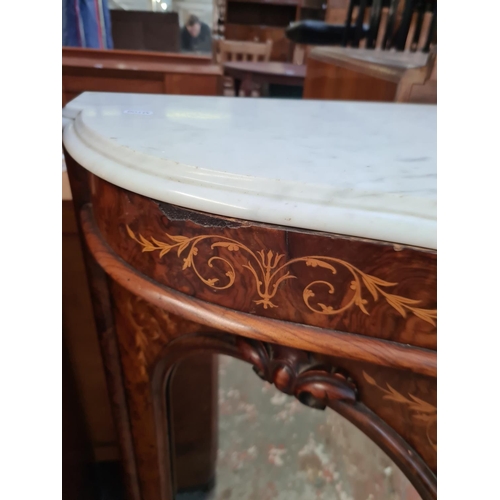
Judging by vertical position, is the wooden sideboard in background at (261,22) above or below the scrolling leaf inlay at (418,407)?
above

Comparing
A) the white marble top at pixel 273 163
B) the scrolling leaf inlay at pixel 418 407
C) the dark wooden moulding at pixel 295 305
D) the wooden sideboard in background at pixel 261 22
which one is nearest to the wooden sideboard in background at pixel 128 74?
the white marble top at pixel 273 163

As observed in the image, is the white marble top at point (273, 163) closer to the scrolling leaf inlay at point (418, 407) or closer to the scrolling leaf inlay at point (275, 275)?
the scrolling leaf inlay at point (275, 275)

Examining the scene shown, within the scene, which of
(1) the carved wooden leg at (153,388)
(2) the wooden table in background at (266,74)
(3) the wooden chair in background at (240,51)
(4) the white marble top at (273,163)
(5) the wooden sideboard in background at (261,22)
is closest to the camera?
(4) the white marble top at (273,163)

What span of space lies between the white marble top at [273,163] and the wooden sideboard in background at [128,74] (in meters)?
0.79

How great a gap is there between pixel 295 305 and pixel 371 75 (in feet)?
2.18

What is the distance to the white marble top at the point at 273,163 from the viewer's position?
9.6 inches

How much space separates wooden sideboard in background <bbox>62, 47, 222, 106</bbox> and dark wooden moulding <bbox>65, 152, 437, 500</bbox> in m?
0.93

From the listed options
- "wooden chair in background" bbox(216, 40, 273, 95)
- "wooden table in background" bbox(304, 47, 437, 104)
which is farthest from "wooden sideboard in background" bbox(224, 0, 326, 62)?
"wooden table in background" bbox(304, 47, 437, 104)

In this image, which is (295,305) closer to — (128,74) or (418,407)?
(418,407)

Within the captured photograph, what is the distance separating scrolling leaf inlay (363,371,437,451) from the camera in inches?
11.6

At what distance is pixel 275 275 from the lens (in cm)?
28

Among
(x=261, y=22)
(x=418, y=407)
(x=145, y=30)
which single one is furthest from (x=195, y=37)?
(x=261, y=22)

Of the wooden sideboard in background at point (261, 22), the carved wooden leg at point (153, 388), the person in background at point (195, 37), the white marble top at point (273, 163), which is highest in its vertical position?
the wooden sideboard in background at point (261, 22)
